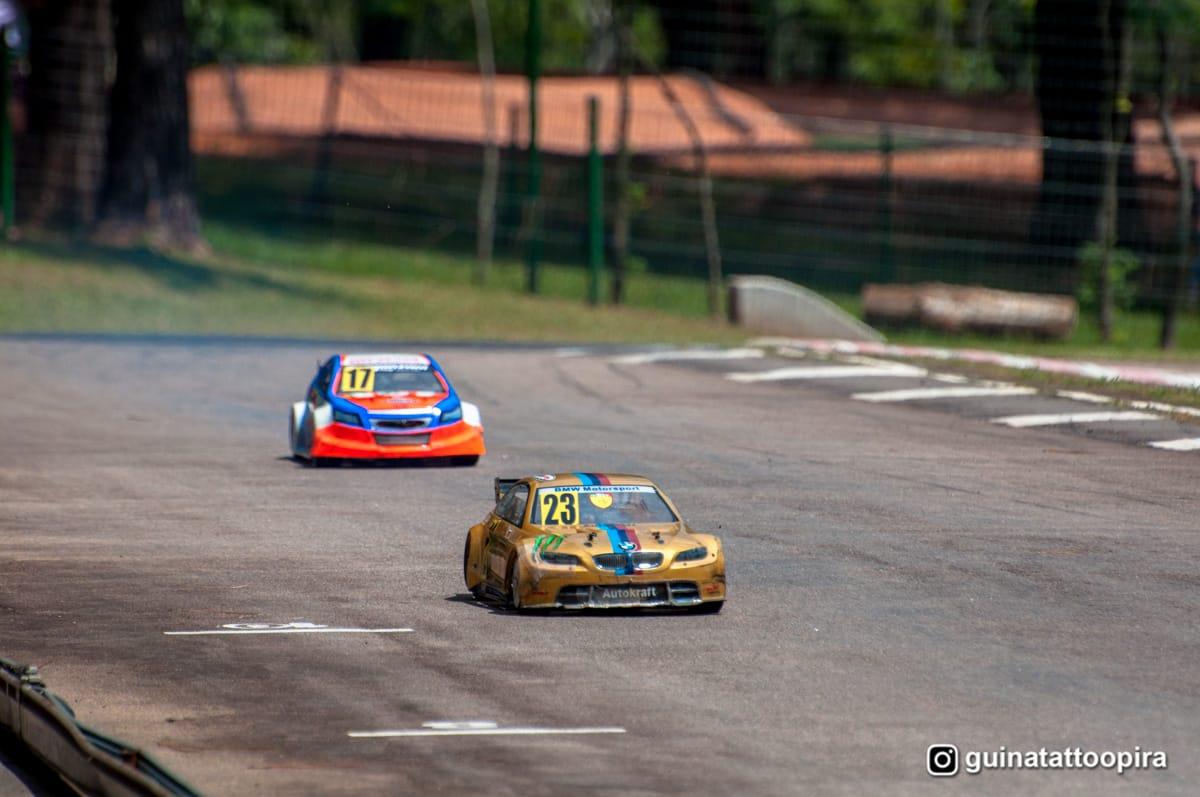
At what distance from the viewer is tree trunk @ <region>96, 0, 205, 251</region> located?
39844 millimetres

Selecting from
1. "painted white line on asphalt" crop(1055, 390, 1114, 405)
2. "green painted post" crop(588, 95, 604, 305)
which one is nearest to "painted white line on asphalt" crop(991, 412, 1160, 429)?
"painted white line on asphalt" crop(1055, 390, 1114, 405)

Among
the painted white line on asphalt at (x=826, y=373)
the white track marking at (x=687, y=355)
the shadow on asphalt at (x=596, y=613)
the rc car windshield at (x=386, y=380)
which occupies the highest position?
the rc car windshield at (x=386, y=380)

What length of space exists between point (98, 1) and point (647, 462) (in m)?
24.6

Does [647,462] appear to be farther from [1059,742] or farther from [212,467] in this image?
[1059,742]

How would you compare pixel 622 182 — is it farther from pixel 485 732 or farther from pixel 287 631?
pixel 485 732

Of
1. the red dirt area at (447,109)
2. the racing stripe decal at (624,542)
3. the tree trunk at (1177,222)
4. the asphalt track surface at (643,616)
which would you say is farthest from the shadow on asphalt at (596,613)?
the red dirt area at (447,109)

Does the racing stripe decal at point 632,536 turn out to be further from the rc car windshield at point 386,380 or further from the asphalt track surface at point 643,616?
the rc car windshield at point 386,380

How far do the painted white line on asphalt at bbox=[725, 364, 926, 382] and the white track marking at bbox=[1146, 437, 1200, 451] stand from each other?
21.4 feet

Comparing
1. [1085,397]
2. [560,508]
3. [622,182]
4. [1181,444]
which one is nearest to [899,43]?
[622,182]

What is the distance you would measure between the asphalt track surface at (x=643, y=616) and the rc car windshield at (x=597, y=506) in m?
0.80

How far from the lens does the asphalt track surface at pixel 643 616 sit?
411 inches

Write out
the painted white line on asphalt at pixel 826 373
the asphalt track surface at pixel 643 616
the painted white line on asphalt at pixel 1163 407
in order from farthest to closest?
the painted white line on asphalt at pixel 826 373 → the painted white line on asphalt at pixel 1163 407 → the asphalt track surface at pixel 643 616

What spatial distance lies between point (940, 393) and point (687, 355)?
545 cm

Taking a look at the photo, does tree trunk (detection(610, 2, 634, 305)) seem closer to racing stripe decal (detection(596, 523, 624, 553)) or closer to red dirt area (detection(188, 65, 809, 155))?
red dirt area (detection(188, 65, 809, 155))
